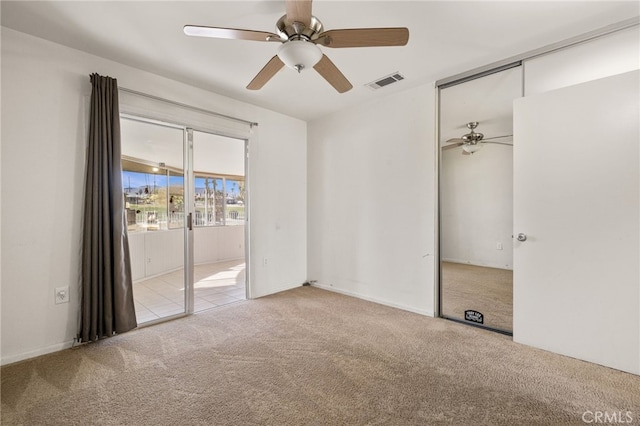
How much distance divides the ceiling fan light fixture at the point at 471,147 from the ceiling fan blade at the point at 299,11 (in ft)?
7.21

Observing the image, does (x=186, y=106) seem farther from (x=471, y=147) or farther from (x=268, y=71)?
(x=471, y=147)

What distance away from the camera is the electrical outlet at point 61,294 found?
241cm

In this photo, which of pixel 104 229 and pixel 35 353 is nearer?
pixel 35 353

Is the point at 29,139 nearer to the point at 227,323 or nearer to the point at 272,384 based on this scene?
the point at 227,323

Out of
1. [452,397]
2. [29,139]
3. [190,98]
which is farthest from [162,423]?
[190,98]

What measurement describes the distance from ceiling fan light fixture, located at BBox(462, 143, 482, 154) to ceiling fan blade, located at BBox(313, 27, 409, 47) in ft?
5.52

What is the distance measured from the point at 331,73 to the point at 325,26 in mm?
325

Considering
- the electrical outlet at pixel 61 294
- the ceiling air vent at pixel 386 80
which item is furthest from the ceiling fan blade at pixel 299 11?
the electrical outlet at pixel 61 294

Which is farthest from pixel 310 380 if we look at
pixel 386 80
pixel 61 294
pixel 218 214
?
pixel 218 214

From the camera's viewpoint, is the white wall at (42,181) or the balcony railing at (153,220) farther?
the balcony railing at (153,220)

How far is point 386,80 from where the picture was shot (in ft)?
10.3

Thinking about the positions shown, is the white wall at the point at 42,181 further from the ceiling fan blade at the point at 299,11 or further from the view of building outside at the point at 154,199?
the ceiling fan blade at the point at 299,11

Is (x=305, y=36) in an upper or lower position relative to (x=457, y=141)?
upper

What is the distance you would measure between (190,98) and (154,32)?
1006mm
